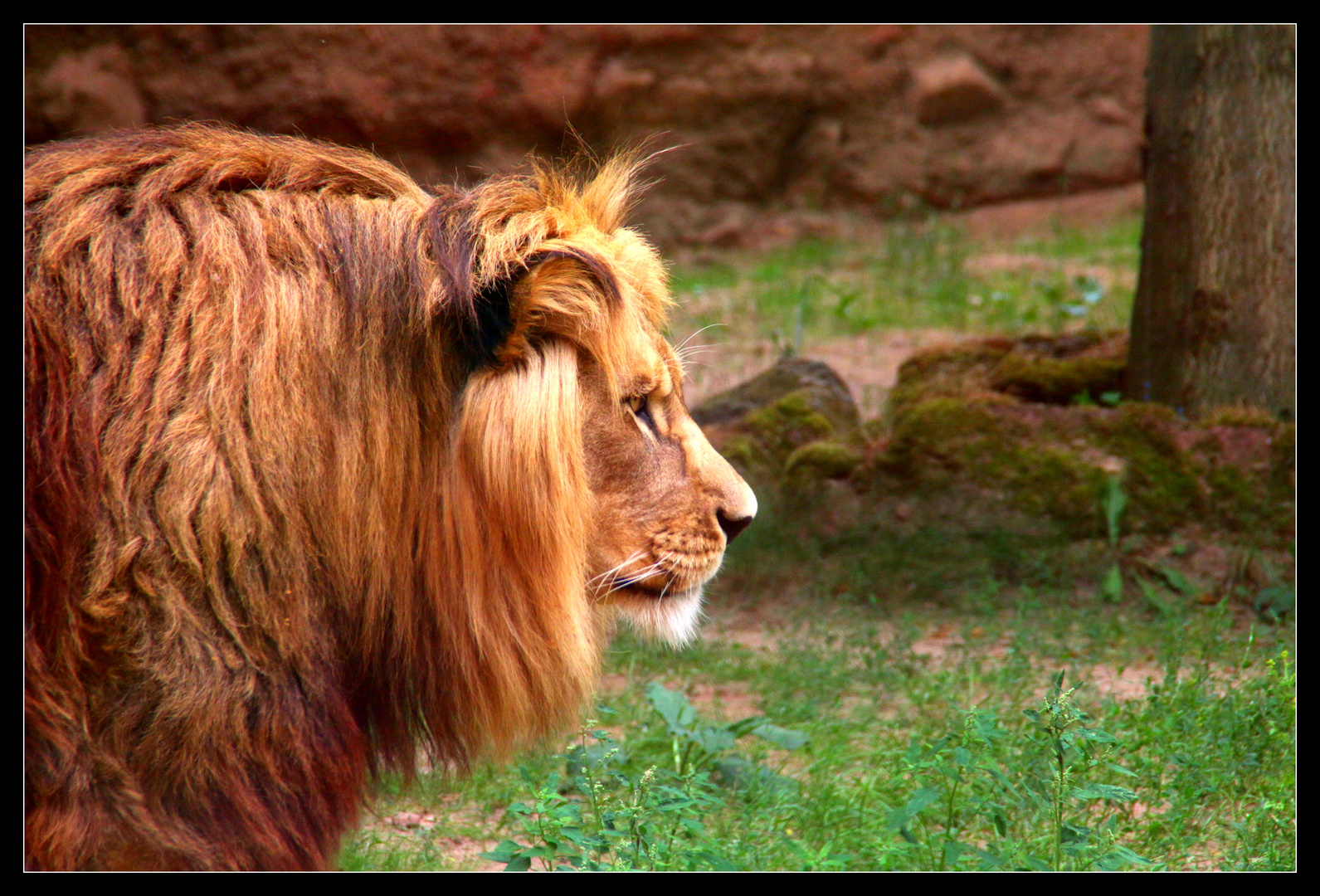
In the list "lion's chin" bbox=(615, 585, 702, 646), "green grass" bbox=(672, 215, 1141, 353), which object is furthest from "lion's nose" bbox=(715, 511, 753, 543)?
"green grass" bbox=(672, 215, 1141, 353)

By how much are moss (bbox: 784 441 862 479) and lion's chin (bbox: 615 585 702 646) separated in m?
2.98

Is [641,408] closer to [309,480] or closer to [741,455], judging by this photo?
[309,480]

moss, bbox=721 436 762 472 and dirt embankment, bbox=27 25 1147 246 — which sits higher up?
dirt embankment, bbox=27 25 1147 246

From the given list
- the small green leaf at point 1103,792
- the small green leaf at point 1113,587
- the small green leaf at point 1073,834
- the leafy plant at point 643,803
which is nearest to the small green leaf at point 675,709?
the leafy plant at point 643,803

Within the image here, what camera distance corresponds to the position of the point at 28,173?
7.77 ft

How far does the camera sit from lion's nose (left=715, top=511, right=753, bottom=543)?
2.85 metres

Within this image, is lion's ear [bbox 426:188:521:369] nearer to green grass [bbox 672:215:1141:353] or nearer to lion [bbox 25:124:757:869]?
lion [bbox 25:124:757:869]

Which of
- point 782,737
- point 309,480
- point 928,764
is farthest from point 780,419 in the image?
point 309,480

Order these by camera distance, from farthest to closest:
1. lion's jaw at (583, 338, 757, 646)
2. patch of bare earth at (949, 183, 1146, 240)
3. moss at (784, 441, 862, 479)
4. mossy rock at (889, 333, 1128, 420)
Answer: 1. patch of bare earth at (949, 183, 1146, 240)
2. mossy rock at (889, 333, 1128, 420)
3. moss at (784, 441, 862, 479)
4. lion's jaw at (583, 338, 757, 646)

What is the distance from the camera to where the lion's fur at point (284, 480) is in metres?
2.14

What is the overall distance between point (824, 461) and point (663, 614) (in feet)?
10.2
